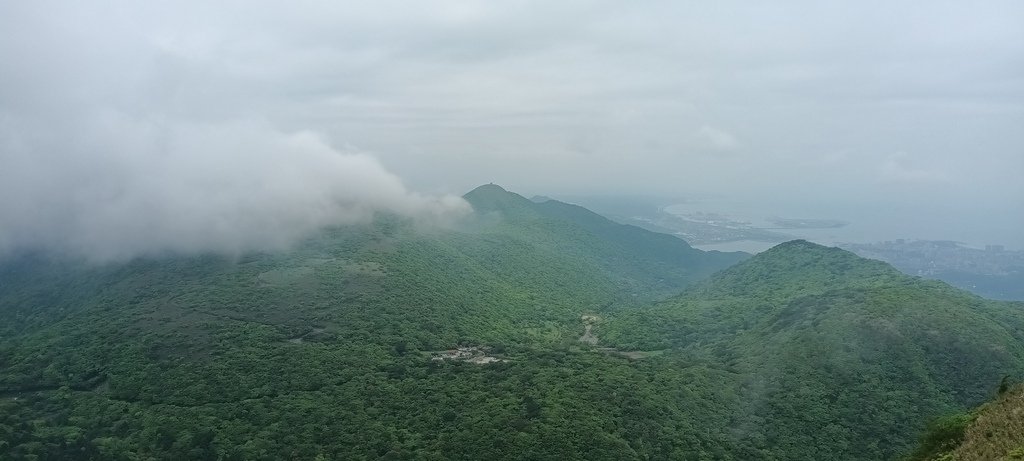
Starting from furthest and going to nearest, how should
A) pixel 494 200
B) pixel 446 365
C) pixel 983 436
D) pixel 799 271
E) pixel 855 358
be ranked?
pixel 494 200 → pixel 799 271 → pixel 446 365 → pixel 855 358 → pixel 983 436

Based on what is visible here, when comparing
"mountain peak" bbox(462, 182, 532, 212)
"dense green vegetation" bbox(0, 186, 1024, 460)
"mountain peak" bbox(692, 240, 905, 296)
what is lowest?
"dense green vegetation" bbox(0, 186, 1024, 460)

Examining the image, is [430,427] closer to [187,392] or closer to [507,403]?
[507,403]

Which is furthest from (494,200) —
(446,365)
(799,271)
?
(446,365)

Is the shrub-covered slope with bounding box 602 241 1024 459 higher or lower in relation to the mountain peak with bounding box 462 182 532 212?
lower

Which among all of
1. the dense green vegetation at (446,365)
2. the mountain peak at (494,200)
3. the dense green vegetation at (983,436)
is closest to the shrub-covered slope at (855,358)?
the dense green vegetation at (446,365)

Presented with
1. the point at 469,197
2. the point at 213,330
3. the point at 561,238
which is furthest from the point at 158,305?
the point at 469,197

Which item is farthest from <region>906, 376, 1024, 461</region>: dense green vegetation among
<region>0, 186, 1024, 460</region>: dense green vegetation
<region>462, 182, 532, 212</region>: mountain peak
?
<region>462, 182, 532, 212</region>: mountain peak

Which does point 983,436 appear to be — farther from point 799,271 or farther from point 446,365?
point 799,271

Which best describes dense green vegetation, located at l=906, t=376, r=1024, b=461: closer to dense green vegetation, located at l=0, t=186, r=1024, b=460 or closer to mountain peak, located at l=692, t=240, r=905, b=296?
dense green vegetation, located at l=0, t=186, r=1024, b=460
